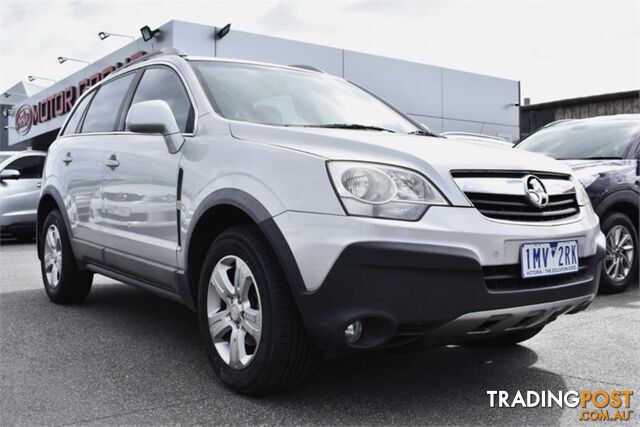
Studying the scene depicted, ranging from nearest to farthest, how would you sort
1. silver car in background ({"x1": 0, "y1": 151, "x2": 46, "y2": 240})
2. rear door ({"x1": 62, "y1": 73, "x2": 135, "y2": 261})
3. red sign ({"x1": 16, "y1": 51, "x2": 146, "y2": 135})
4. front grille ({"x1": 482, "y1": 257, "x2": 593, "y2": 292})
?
front grille ({"x1": 482, "y1": 257, "x2": 593, "y2": 292})
rear door ({"x1": 62, "y1": 73, "x2": 135, "y2": 261})
silver car in background ({"x1": 0, "y1": 151, "x2": 46, "y2": 240})
red sign ({"x1": 16, "y1": 51, "x2": 146, "y2": 135})

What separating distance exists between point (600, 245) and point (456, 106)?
19.3 meters

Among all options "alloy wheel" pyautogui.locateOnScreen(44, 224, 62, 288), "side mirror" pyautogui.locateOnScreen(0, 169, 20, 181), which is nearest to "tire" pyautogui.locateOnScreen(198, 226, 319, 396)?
"alloy wheel" pyautogui.locateOnScreen(44, 224, 62, 288)

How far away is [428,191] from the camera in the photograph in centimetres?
264

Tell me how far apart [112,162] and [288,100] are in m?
1.27

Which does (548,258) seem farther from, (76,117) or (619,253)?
(76,117)

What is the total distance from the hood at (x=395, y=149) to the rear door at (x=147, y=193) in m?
0.61

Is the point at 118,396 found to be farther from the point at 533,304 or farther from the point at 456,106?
the point at 456,106

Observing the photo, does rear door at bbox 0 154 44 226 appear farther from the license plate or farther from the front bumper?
the license plate

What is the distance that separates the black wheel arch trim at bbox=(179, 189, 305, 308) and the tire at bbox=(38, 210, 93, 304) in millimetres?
2119

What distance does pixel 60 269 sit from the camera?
201 inches

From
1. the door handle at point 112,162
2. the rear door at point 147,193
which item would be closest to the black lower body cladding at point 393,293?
the rear door at point 147,193

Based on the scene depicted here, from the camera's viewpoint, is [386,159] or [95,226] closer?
[386,159]

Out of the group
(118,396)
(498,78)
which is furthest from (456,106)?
(118,396)

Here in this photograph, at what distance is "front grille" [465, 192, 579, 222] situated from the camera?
271 centimetres
